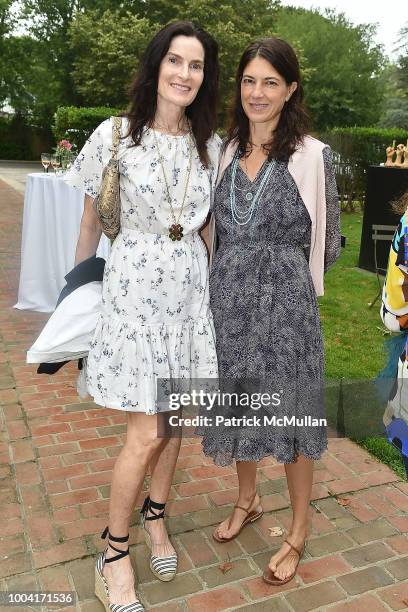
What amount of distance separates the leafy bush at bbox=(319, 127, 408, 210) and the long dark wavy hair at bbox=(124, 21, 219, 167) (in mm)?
11166

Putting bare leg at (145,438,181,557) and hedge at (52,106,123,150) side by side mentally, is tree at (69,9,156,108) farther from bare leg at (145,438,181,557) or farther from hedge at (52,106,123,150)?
bare leg at (145,438,181,557)

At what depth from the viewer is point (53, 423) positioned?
351cm

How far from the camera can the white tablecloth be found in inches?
220

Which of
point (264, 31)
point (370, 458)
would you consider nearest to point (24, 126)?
Answer: point (264, 31)

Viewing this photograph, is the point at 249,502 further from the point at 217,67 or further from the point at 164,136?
the point at 217,67

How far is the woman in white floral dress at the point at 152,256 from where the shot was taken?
6.60 ft

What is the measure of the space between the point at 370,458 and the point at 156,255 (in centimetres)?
194

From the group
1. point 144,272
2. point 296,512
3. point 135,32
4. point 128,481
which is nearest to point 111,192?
point 144,272

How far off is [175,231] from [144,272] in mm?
182

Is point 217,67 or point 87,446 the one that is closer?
point 217,67

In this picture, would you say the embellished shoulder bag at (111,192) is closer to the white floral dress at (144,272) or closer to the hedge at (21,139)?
the white floral dress at (144,272)

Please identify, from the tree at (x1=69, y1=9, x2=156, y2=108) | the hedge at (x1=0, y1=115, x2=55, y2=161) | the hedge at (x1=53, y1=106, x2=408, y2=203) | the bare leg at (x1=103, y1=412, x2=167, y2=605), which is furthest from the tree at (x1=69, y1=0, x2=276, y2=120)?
the bare leg at (x1=103, y1=412, x2=167, y2=605)

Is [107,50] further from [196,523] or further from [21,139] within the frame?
[196,523]

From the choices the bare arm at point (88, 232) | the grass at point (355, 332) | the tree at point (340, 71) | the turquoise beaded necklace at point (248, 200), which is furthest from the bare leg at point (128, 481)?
the tree at point (340, 71)
